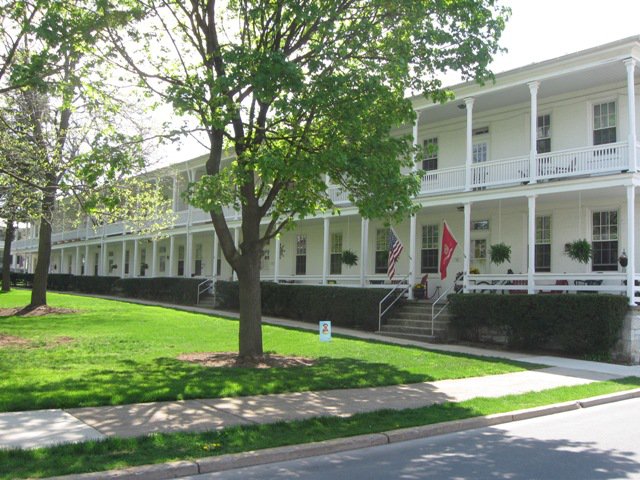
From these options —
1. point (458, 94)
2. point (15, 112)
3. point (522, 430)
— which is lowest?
point (522, 430)

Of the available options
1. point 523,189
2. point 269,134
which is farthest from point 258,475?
point 523,189

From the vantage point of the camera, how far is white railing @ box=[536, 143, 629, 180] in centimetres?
1611

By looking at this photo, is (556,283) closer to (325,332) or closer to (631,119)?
(631,119)

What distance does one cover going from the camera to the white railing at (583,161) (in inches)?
634

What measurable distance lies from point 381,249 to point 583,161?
9.66m

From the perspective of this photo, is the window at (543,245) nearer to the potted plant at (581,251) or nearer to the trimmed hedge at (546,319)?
the potted plant at (581,251)

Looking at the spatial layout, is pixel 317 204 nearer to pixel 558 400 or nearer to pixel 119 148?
pixel 119 148

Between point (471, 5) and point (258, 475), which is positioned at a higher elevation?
point (471, 5)

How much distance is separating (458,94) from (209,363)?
40.9ft

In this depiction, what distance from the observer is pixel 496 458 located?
643 centimetres

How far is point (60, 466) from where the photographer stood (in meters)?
5.39

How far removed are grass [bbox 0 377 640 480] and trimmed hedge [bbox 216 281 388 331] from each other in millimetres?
11017

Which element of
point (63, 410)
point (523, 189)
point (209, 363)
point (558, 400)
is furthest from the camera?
point (523, 189)

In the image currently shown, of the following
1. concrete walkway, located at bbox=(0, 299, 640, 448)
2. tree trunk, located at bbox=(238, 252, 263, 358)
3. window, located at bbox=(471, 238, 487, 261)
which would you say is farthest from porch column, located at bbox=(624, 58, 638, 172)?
tree trunk, located at bbox=(238, 252, 263, 358)
